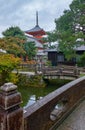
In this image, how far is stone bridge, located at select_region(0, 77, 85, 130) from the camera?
1.94 m

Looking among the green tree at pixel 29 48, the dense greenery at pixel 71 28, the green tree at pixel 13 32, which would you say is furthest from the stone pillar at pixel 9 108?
the green tree at pixel 13 32

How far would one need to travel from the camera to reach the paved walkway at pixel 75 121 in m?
3.24

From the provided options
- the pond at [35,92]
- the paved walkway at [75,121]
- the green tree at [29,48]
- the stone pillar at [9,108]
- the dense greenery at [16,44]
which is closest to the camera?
the stone pillar at [9,108]

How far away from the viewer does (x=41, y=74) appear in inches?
698

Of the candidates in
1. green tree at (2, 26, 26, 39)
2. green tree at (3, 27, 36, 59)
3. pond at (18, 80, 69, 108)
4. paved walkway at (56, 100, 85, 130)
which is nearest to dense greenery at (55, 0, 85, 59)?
pond at (18, 80, 69, 108)

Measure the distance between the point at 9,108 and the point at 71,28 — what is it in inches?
679

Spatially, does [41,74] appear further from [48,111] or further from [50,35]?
[48,111]

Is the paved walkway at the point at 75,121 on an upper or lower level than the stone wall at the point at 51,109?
lower

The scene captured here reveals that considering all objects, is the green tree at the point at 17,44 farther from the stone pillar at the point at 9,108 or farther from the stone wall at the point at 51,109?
the stone pillar at the point at 9,108

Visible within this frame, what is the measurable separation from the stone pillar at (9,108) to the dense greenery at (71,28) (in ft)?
49.7

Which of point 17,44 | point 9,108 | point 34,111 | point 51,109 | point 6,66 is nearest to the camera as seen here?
point 9,108

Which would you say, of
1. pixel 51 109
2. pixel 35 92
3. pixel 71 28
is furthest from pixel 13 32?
pixel 51 109

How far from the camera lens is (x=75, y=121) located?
11.6ft

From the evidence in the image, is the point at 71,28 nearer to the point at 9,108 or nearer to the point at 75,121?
the point at 75,121
